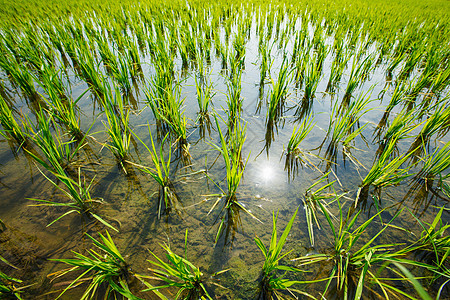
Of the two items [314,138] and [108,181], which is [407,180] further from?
[108,181]

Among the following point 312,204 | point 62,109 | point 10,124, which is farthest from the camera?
point 62,109

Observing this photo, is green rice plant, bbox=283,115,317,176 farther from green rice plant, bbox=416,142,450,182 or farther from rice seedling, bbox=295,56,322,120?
green rice plant, bbox=416,142,450,182

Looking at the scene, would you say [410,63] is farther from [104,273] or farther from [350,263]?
[104,273]

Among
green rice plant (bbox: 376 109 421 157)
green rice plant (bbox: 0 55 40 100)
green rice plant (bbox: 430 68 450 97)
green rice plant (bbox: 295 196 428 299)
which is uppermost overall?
green rice plant (bbox: 0 55 40 100)

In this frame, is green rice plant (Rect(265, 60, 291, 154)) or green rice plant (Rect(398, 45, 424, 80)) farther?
green rice plant (Rect(398, 45, 424, 80))

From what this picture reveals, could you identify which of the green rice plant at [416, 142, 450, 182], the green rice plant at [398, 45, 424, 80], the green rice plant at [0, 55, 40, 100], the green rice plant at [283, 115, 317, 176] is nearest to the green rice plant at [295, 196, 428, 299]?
the green rice plant at [283, 115, 317, 176]

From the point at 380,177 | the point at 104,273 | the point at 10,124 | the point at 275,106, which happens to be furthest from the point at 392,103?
the point at 10,124

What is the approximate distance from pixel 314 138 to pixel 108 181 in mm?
1871

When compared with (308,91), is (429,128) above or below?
below

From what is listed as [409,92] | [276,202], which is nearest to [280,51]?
[409,92]

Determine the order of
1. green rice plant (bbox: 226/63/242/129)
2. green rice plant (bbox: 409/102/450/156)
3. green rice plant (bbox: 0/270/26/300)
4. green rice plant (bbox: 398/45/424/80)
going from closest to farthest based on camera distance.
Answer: green rice plant (bbox: 0/270/26/300) < green rice plant (bbox: 409/102/450/156) < green rice plant (bbox: 226/63/242/129) < green rice plant (bbox: 398/45/424/80)

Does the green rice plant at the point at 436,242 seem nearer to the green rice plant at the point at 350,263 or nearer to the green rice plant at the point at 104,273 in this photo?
the green rice plant at the point at 350,263

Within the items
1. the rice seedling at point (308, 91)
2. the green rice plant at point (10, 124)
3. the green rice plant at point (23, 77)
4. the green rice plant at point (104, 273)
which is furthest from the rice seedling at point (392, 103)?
the green rice plant at point (23, 77)

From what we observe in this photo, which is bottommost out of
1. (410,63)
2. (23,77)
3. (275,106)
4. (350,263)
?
(350,263)
